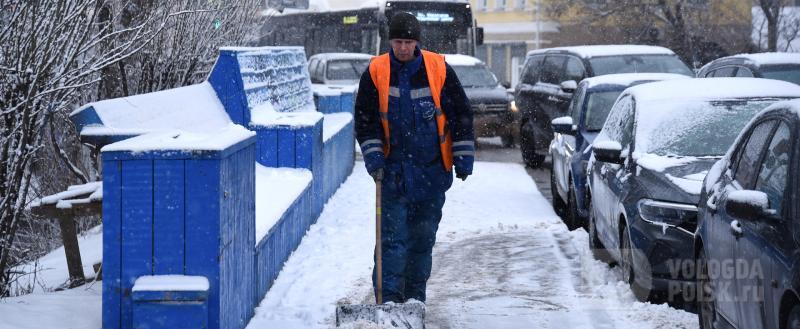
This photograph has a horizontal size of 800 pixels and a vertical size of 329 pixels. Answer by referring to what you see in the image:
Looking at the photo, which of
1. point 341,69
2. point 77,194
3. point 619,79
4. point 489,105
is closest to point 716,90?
point 619,79

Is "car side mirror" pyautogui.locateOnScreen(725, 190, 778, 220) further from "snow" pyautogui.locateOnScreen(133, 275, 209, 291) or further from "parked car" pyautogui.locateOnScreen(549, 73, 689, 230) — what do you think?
"parked car" pyautogui.locateOnScreen(549, 73, 689, 230)

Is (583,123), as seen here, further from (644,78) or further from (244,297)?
(244,297)

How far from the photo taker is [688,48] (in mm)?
37406

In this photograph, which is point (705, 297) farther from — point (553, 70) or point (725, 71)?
point (553, 70)

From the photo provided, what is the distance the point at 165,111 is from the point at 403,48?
3158mm

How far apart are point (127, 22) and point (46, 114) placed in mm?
3901

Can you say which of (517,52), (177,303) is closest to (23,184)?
(177,303)

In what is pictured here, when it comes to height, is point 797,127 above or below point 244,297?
above

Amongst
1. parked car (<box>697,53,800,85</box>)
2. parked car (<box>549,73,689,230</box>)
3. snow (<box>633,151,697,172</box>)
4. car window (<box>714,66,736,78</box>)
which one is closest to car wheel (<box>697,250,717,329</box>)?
snow (<box>633,151,697,172</box>)

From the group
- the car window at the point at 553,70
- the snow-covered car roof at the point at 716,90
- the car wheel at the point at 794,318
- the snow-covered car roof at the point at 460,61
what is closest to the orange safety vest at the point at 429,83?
the car wheel at the point at 794,318

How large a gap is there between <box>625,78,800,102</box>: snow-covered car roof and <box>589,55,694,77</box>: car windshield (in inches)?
296

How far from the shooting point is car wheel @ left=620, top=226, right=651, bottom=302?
7777 mm

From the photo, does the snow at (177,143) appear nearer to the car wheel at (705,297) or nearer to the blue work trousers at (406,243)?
the blue work trousers at (406,243)

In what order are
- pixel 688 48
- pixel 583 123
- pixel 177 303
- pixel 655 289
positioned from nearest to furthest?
pixel 177 303
pixel 655 289
pixel 583 123
pixel 688 48
